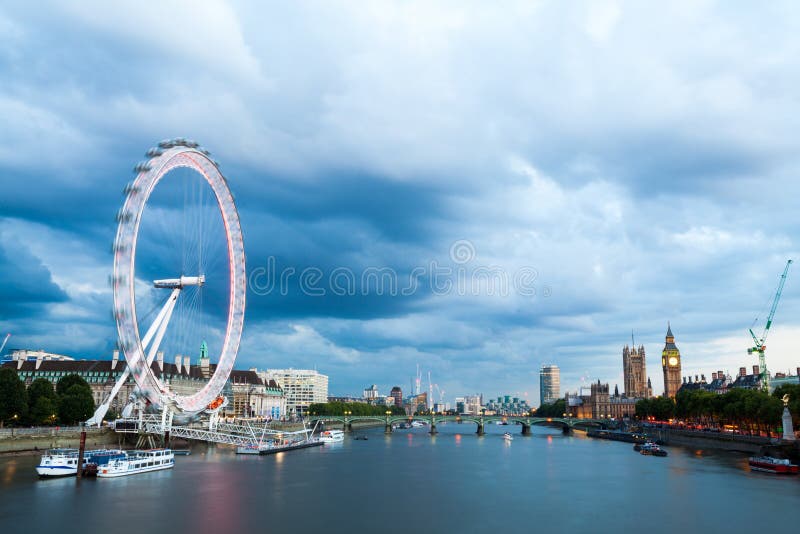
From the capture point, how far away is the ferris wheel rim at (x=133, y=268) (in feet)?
180

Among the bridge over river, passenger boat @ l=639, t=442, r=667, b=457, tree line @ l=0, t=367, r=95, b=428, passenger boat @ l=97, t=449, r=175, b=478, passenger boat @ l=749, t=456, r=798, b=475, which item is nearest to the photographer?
passenger boat @ l=97, t=449, r=175, b=478

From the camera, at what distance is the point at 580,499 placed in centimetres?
4762

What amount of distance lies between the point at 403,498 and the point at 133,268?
28.8 m

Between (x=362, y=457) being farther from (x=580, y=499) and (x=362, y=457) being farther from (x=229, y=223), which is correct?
(x=580, y=499)

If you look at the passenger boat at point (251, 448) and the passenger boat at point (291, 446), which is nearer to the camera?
the passenger boat at point (251, 448)

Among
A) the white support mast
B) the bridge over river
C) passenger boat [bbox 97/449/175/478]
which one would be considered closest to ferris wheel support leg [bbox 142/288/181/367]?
the white support mast

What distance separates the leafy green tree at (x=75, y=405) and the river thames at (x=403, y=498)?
16520 mm

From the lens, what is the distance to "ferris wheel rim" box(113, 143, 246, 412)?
54906 mm

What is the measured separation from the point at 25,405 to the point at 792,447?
77320 millimetres

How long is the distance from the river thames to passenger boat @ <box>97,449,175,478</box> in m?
1.45

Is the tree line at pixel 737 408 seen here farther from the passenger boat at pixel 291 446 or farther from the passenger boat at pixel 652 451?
the passenger boat at pixel 291 446

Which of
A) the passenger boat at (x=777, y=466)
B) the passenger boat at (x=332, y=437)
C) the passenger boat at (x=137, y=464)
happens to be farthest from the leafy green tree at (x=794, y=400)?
the passenger boat at (x=332, y=437)

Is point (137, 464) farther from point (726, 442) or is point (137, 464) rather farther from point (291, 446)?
point (726, 442)

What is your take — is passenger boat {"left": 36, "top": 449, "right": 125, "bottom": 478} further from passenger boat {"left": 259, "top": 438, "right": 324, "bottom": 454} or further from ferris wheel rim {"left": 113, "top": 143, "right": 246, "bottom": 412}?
passenger boat {"left": 259, "top": 438, "right": 324, "bottom": 454}
